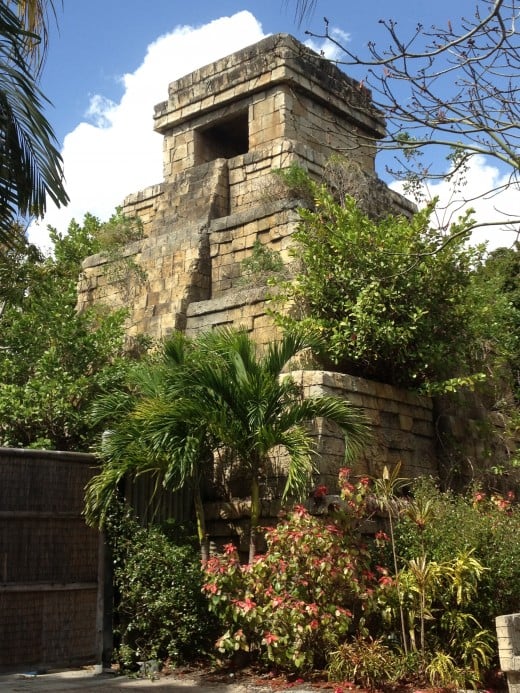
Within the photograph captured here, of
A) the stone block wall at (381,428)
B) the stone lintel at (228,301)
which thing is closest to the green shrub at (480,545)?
the stone block wall at (381,428)

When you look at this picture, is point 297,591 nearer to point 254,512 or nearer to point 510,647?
point 254,512

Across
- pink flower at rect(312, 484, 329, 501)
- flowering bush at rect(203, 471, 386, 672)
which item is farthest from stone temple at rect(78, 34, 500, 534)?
flowering bush at rect(203, 471, 386, 672)

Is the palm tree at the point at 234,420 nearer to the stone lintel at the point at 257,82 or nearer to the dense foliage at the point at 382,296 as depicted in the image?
the dense foliage at the point at 382,296

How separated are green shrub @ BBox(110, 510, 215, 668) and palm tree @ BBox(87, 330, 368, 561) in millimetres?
539

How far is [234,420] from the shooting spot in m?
7.84

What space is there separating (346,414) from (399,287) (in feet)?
5.70

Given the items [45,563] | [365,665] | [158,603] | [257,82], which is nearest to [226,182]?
[257,82]

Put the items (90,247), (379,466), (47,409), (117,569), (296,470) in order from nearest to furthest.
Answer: (296,470)
(117,569)
(379,466)
(47,409)
(90,247)

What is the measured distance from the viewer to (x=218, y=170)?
1140cm

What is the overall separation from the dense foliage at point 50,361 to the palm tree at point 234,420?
4.66ft

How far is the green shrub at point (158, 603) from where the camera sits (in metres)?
7.64

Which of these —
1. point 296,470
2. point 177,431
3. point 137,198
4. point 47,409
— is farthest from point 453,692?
point 137,198

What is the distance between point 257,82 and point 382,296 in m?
4.11

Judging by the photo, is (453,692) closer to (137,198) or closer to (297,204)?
(297,204)
